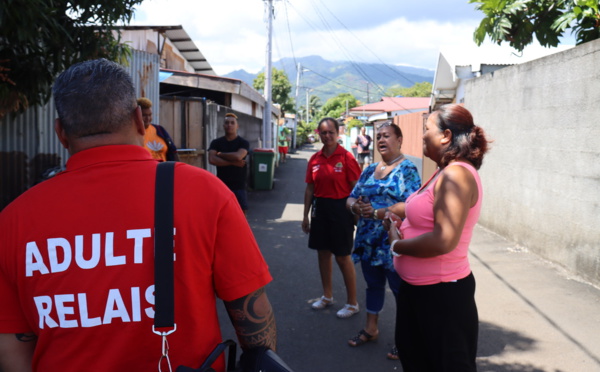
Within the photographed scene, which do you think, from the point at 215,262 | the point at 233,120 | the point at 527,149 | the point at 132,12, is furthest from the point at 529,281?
the point at 215,262

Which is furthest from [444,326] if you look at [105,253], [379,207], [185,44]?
[185,44]

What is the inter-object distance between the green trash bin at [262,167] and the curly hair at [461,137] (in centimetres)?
1191

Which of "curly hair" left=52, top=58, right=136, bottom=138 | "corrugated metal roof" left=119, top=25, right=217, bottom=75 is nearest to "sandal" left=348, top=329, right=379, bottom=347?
"curly hair" left=52, top=58, right=136, bottom=138

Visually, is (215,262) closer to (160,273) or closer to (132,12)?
(160,273)

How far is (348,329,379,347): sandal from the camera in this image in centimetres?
456

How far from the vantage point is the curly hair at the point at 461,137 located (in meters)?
2.77

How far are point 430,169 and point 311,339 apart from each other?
994 cm

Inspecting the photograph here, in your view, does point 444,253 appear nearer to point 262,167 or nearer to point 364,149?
point 262,167

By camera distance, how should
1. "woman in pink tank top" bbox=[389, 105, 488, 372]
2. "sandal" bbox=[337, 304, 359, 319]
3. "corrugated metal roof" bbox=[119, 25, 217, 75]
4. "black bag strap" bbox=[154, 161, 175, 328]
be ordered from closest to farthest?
"black bag strap" bbox=[154, 161, 175, 328] → "woman in pink tank top" bbox=[389, 105, 488, 372] → "sandal" bbox=[337, 304, 359, 319] → "corrugated metal roof" bbox=[119, 25, 217, 75]

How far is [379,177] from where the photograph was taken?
443cm

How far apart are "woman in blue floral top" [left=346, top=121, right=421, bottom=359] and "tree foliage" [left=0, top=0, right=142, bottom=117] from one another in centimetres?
274

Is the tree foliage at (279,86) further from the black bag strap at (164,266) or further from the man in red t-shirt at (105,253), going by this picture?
the black bag strap at (164,266)

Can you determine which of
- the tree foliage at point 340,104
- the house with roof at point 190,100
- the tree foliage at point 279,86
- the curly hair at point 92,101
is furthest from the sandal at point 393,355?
the tree foliage at point 340,104

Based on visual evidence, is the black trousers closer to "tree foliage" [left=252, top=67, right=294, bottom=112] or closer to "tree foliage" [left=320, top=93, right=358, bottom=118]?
"tree foliage" [left=252, top=67, right=294, bottom=112]
